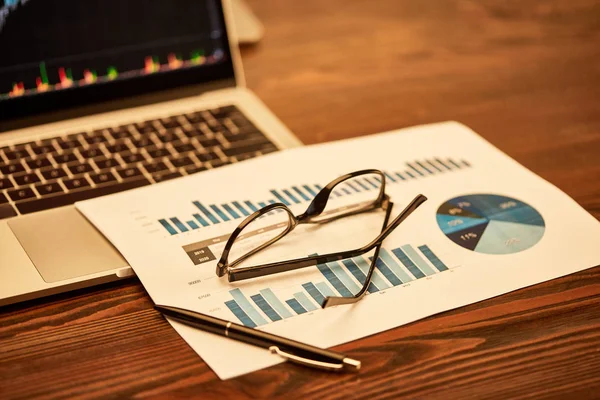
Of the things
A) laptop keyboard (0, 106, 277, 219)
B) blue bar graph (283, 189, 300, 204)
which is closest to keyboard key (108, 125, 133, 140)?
laptop keyboard (0, 106, 277, 219)

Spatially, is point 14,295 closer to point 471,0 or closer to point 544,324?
point 544,324

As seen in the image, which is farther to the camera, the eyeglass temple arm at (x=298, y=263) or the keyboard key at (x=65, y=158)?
the keyboard key at (x=65, y=158)

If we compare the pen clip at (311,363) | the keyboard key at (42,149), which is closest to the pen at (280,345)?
the pen clip at (311,363)

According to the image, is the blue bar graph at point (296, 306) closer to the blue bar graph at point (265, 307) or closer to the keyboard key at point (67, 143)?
the blue bar graph at point (265, 307)

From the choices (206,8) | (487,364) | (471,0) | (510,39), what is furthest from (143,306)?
(471,0)

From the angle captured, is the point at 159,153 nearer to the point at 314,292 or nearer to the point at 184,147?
the point at 184,147

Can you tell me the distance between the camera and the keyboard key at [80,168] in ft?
2.66

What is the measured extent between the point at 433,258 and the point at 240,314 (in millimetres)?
179

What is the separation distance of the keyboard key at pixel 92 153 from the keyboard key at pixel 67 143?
0.05 ft

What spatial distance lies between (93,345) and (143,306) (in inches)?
2.3

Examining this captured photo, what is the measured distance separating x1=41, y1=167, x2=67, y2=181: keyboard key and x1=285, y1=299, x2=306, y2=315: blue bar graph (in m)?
0.31

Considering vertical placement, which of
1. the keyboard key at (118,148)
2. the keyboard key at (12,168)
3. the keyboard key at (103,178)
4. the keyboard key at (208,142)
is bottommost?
the keyboard key at (208,142)

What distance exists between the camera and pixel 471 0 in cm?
135

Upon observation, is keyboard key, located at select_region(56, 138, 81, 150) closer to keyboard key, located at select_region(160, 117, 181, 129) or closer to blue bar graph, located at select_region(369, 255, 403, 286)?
keyboard key, located at select_region(160, 117, 181, 129)
